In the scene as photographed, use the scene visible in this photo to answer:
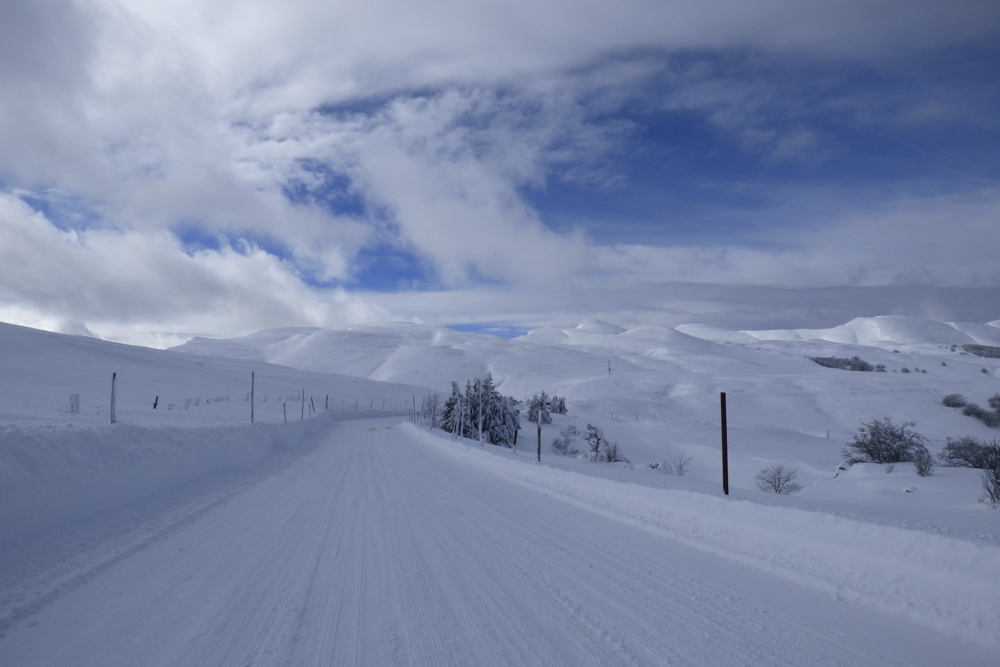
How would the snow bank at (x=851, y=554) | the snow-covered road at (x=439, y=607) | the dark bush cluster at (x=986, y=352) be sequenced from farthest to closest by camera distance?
the dark bush cluster at (x=986, y=352) < the snow bank at (x=851, y=554) < the snow-covered road at (x=439, y=607)

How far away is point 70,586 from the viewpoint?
204 inches

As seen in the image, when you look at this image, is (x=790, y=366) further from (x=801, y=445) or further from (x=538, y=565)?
(x=538, y=565)

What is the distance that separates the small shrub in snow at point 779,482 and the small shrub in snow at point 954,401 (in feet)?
143

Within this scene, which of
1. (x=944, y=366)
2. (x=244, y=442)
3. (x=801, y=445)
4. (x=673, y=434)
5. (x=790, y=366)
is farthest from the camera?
(x=790, y=366)

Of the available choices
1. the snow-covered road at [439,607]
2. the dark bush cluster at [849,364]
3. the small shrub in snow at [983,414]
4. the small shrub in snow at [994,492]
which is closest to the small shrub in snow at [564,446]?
the small shrub in snow at [994,492]

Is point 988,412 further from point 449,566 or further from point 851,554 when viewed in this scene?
point 449,566

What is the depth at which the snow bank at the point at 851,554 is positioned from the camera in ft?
14.8

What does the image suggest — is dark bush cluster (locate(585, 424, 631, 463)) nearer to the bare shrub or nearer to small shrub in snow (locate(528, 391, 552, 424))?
the bare shrub

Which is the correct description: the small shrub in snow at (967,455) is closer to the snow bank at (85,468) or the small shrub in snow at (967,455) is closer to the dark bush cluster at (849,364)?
the snow bank at (85,468)

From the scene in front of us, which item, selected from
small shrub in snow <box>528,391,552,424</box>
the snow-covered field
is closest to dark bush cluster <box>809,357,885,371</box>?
small shrub in snow <box>528,391,552,424</box>

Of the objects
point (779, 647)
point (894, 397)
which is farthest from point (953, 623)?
point (894, 397)

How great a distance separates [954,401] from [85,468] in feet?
230

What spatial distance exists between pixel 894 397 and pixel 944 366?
240 feet

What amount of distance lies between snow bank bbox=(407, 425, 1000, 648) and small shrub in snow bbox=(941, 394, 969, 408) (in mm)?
61650
